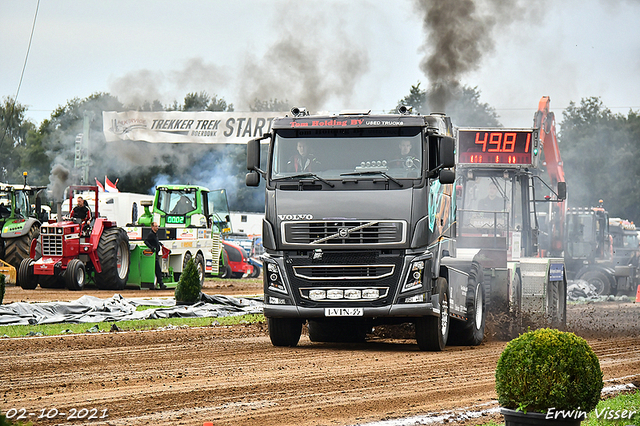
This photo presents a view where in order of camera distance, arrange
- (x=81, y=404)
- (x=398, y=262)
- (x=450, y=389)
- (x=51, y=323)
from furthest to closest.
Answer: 1. (x=51, y=323)
2. (x=398, y=262)
3. (x=450, y=389)
4. (x=81, y=404)

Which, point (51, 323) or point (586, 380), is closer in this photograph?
point (586, 380)

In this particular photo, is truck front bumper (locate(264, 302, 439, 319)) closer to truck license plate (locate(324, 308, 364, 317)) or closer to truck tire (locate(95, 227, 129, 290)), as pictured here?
truck license plate (locate(324, 308, 364, 317))

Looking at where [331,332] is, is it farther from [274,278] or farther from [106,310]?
[106,310]

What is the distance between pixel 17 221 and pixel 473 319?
18.0 meters

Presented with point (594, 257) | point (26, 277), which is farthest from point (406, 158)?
point (594, 257)

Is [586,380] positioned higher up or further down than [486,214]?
further down

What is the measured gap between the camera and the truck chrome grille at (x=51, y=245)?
80.5 ft

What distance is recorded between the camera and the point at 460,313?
45.4 ft

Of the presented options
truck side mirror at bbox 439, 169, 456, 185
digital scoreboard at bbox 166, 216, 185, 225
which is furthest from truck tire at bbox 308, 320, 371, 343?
digital scoreboard at bbox 166, 216, 185, 225

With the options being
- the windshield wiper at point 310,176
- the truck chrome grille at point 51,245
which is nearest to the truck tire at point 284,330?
the windshield wiper at point 310,176

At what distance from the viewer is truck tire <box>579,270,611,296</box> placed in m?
33.7

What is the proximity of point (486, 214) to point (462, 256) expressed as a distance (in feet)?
11.5

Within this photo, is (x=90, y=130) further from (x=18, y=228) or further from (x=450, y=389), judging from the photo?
(x=450, y=389)

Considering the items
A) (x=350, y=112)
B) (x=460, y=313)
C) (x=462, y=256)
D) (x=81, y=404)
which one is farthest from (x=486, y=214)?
→ (x=81, y=404)
